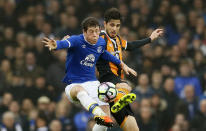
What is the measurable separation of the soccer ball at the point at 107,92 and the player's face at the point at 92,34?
2.25ft

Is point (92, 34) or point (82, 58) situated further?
point (82, 58)

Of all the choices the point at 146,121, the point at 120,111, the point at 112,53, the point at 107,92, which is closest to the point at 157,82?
the point at 146,121

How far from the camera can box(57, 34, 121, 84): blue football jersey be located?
27.7 feet

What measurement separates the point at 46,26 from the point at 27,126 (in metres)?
3.47

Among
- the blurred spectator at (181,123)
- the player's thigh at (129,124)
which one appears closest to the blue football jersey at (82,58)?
the player's thigh at (129,124)

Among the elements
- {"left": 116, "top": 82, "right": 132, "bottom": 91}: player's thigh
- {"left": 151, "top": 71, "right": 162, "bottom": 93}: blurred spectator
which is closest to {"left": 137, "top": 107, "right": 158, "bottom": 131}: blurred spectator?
{"left": 151, "top": 71, "right": 162, "bottom": 93}: blurred spectator

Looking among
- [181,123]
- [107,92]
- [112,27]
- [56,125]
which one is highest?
[112,27]

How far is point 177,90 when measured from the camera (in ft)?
41.7

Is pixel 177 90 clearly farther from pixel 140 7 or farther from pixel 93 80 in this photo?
pixel 93 80

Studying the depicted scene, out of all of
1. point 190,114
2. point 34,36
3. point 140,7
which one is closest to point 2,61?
point 34,36

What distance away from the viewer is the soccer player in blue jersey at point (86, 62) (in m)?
8.32

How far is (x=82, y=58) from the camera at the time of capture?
8484mm

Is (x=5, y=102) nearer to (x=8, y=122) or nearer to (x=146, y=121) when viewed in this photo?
(x=8, y=122)

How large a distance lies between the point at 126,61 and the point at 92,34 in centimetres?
501
